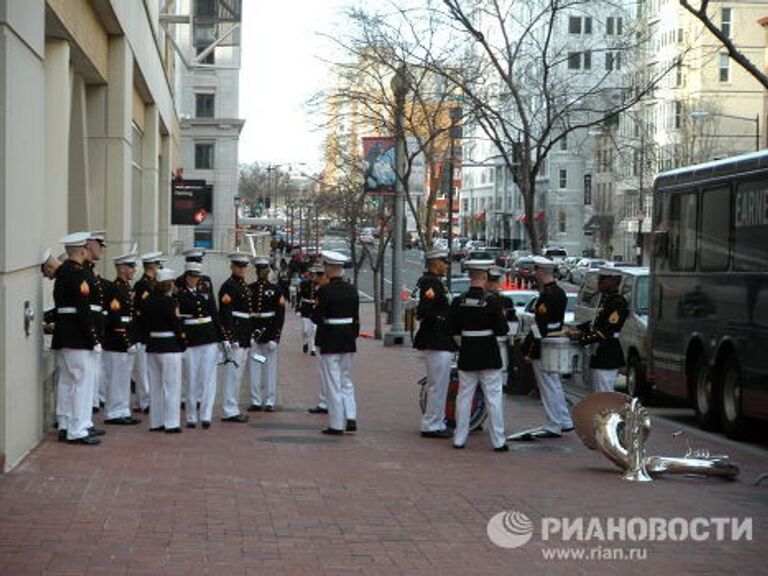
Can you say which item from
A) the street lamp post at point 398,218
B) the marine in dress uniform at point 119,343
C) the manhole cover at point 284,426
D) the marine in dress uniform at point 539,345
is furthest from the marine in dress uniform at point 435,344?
the street lamp post at point 398,218

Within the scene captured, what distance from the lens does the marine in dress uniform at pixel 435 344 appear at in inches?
583

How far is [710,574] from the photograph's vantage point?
8.04 metres

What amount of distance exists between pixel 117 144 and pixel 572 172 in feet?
275

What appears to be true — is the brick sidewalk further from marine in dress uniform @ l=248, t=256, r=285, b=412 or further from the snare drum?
marine in dress uniform @ l=248, t=256, r=285, b=412

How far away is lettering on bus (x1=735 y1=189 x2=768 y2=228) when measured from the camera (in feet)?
50.3

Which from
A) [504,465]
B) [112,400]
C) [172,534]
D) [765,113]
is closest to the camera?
[172,534]

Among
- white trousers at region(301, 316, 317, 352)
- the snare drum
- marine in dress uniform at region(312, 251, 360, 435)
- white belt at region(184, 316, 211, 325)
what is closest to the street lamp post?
white trousers at region(301, 316, 317, 352)

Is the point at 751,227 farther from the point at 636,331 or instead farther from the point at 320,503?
the point at 320,503

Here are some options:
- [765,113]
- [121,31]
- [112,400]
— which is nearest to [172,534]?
[112,400]

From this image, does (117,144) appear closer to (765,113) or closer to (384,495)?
(384,495)

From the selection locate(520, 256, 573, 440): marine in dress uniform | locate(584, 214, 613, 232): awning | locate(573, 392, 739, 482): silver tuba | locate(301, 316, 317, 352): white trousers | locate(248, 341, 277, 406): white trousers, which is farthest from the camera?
locate(584, 214, 613, 232): awning

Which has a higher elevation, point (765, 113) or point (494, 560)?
point (765, 113)

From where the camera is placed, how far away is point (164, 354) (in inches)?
566

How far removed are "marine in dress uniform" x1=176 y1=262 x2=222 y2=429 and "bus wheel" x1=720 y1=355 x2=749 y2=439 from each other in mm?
6053
